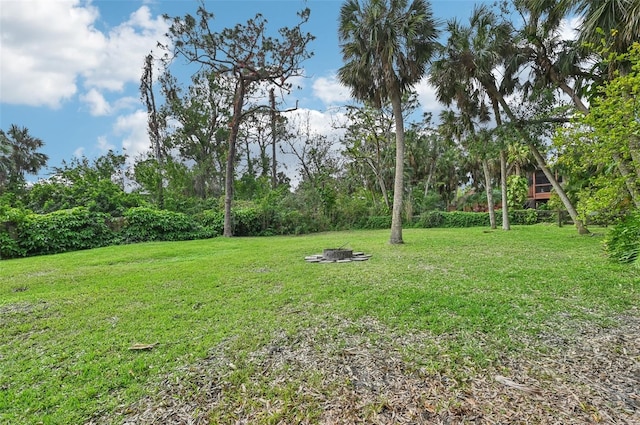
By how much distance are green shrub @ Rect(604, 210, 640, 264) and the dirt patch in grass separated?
151 inches

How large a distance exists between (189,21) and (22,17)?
7.87 metres

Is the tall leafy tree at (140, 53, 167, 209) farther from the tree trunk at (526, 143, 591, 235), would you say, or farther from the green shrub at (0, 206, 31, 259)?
the tree trunk at (526, 143, 591, 235)

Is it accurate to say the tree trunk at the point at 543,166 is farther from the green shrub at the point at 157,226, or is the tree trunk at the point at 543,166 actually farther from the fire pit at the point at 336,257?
the green shrub at the point at 157,226

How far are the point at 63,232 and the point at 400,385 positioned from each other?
13730 millimetres

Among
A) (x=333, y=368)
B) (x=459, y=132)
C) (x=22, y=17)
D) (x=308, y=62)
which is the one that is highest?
(x=308, y=62)

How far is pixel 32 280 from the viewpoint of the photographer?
6.21m

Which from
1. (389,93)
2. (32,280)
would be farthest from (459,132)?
(32,280)

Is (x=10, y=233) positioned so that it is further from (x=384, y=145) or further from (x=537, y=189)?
(x=537, y=189)

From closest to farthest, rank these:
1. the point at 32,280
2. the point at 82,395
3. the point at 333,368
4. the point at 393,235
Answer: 1. the point at 82,395
2. the point at 333,368
3. the point at 32,280
4. the point at 393,235

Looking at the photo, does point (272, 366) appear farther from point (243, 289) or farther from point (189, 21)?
point (189, 21)

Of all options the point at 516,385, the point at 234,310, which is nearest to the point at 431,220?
the point at 234,310

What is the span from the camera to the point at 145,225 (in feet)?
46.9

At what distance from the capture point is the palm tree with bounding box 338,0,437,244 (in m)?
9.25

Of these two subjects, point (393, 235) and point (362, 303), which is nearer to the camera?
point (362, 303)
